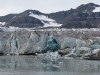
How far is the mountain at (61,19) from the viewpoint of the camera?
7818 centimetres

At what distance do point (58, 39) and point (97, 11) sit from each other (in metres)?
50.4

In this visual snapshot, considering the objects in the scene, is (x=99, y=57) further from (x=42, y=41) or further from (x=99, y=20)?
(x=99, y=20)

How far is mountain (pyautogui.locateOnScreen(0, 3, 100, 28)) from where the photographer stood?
7818 cm

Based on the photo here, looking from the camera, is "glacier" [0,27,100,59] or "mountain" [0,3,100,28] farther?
"mountain" [0,3,100,28]

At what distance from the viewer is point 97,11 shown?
283ft

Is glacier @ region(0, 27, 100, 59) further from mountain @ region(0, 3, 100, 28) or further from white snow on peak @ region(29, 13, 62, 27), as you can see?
white snow on peak @ region(29, 13, 62, 27)

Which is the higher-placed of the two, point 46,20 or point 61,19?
point 61,19

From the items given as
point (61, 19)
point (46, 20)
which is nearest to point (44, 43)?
point (46, 20)

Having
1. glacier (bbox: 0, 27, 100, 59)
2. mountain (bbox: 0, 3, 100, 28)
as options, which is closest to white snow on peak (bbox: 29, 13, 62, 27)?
mountain (bbox: 0, 3, 100, 28)

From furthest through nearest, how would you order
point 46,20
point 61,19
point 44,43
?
1. point 61,19
2. point 46,20
3. point 44,43

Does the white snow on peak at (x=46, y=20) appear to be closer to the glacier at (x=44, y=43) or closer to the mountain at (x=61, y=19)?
the mountain at (x=61, y=19)

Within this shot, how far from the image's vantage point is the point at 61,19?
9394cm

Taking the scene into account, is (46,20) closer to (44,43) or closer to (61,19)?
(61,19)

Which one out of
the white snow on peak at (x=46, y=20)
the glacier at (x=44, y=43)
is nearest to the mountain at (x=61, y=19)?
the white snow on peak at (x=46, y=20)
